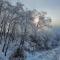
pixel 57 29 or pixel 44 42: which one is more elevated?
pixel 57 29

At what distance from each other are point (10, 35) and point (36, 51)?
1.31ft

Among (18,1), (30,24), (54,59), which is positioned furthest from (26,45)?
(18,1)

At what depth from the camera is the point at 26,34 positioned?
1783 mm

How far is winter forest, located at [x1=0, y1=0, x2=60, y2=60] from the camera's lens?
5.74 feet

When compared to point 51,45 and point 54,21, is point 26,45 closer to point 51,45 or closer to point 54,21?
point 51,45

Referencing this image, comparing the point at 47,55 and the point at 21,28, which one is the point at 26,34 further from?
the point at 47,55

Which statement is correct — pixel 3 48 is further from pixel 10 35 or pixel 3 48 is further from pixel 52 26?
pixel 52 26

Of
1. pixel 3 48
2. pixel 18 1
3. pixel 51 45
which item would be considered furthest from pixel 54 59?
pixel 18 1

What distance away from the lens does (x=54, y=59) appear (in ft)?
5.76

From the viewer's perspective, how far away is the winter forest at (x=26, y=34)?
1.75 m

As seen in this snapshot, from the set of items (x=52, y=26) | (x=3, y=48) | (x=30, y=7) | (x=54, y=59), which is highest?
(x=30, y=7)

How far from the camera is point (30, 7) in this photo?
1808 millimetres

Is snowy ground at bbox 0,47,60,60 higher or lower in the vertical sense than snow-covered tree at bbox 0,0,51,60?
lower

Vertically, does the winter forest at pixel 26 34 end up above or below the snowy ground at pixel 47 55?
above
